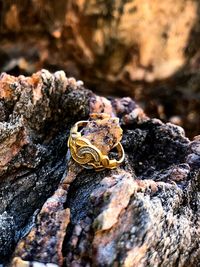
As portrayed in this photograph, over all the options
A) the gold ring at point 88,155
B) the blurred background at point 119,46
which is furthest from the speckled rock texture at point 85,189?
the blurred background at point 119,46

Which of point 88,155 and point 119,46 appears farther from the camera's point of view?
point 119,46

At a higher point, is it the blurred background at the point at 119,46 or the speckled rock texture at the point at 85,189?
the blurred background at the point at 119,46

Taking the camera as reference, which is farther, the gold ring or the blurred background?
the blurred background

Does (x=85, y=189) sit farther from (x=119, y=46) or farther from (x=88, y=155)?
(x=119, y=46)

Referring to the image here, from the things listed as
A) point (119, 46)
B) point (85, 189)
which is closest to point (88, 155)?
point (85, 189)

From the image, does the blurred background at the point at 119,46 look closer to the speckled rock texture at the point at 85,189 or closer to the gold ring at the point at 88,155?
the speckled rock texture at the point at 85,189

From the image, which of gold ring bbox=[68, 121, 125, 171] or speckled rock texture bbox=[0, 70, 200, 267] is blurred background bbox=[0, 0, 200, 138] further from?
gold ring bbox=[68, 121, 125, 171]

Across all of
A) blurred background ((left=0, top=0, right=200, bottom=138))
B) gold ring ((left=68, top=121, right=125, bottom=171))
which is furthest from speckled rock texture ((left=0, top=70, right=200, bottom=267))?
blurred background ((left=0, top=0, right=200, bottom=138))
